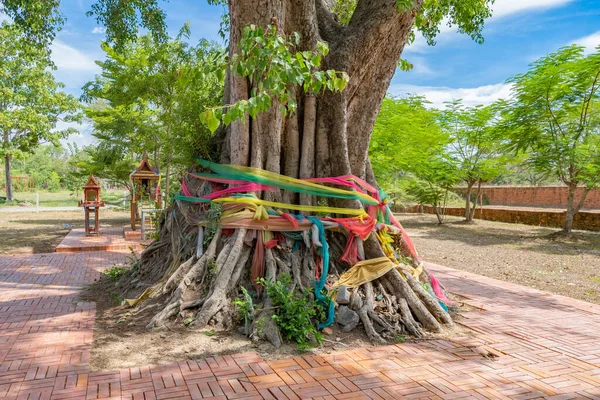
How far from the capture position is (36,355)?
343 cm

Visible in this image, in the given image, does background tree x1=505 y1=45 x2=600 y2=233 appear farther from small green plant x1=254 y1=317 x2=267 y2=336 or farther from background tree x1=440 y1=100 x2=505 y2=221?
small green plant x1=254 y1=317 x2=267 y2=336

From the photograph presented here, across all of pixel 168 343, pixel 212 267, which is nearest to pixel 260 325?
pixel 168 343

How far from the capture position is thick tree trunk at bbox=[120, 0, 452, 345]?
415cm

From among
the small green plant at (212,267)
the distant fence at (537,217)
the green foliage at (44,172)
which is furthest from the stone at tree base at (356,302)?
the green foliage at (44,172)

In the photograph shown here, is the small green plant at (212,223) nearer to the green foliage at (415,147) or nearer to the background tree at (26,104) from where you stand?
the green foliage at (415,147)

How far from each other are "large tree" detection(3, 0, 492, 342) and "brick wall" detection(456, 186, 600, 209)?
2023 centimetres

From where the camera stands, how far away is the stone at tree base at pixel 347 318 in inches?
157

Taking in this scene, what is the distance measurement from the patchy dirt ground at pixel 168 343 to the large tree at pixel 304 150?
159mm

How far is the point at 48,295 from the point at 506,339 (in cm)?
524

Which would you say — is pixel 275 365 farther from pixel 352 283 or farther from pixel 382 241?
pixel 382 241

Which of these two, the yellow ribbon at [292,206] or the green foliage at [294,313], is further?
the yellow ribbon at [292,206]

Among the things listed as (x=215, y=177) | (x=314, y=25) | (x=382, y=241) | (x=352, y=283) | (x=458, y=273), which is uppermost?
(x=314, y=25)

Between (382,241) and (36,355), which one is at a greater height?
(382,241)

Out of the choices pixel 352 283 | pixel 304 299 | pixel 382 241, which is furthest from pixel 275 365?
pixel 382 241
